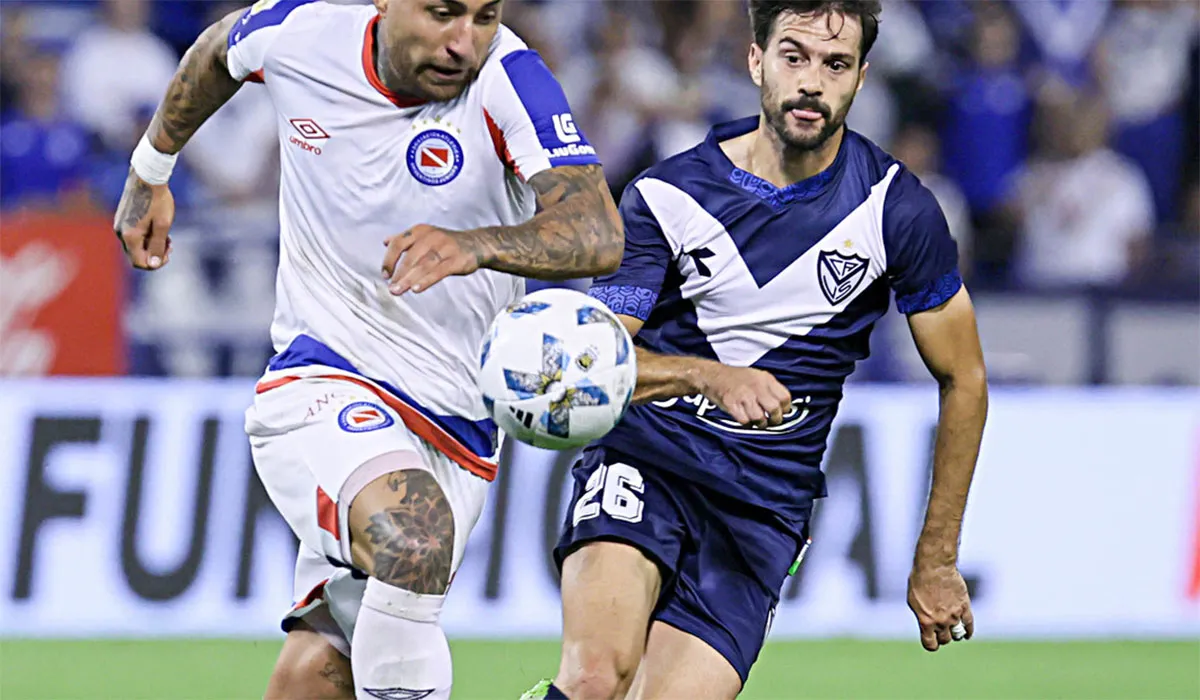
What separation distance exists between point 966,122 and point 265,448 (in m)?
8.96

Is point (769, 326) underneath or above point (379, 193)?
underneath

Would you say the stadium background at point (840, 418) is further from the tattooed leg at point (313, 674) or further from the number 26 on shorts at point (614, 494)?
the number 26 on shorts at point (614, 494)

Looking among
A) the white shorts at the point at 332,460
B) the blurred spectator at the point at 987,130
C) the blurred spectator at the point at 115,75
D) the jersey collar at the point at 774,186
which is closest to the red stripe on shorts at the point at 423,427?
the white shorts at the point at 332,460

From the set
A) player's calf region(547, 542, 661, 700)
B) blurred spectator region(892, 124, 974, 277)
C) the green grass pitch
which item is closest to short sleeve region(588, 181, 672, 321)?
player's calf region(547, 542, 661, 700)

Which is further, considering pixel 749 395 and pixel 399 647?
pixel 749 395

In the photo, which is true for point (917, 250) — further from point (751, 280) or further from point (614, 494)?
point (614, 494)

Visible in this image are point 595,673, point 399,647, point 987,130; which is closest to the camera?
point 399,647

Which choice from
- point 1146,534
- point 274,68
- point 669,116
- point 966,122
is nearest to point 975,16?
point 966,122

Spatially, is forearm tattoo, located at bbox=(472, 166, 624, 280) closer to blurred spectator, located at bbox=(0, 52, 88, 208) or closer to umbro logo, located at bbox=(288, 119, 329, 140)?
umbro logo, located at bbox=(288, 119, 329, 140)

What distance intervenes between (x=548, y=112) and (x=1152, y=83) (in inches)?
380

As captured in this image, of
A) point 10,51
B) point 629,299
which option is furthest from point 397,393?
point 10,51

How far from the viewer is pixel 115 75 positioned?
1202cm

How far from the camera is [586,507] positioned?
5496 mm

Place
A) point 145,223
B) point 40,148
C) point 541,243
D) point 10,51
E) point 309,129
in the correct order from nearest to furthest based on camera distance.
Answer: point 541,243
point 309,129
point 145,223
point 40,148
point 10,51
